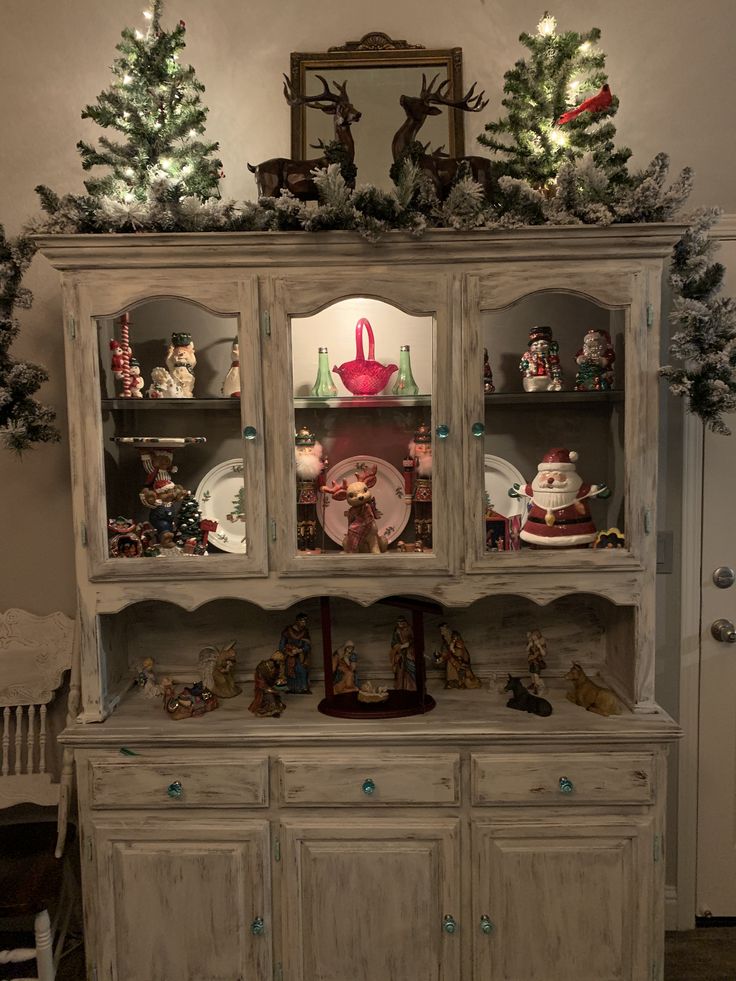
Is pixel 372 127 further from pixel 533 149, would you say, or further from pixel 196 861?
pixel 196 861

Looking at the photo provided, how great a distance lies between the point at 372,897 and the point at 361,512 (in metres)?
1.04

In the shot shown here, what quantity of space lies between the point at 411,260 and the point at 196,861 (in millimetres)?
1720

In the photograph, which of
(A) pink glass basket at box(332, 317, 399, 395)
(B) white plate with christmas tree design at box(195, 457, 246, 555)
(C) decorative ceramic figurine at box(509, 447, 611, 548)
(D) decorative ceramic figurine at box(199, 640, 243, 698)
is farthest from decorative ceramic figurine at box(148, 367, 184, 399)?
(C) decorative ceramic figurine at box(509, 447, 611, 548)

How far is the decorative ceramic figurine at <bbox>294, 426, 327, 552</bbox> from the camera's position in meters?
2.10

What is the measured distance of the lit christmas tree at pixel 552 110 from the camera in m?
2.08

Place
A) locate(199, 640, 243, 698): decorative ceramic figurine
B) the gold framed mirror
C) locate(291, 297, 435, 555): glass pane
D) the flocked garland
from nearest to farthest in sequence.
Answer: the flocked garland < locate(291, 297, 435, 555): glass pane < locate(199, 640, 243, 698): decorative ceramic figurine < the gold framed mirror

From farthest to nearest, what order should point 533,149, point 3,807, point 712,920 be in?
1. point 712,920
2. point 3,807
3. point 533,149

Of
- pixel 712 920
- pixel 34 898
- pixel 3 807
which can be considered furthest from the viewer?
pixel 712 920

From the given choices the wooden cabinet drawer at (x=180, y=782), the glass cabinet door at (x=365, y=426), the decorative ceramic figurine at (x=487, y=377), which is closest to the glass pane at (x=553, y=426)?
the decorative ceramic figurine at (x=487, y=377)

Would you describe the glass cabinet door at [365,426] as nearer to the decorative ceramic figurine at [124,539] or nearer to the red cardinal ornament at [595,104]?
the decorative ceramic figurine at [124,539]

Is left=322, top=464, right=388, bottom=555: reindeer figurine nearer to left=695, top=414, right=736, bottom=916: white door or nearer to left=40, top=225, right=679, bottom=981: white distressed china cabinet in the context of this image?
left=40, top=225, right=679, bottom=981: white distressed china cabinet

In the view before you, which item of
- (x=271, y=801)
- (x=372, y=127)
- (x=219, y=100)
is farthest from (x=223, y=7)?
(x=271, y=801)

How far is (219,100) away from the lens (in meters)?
2.42

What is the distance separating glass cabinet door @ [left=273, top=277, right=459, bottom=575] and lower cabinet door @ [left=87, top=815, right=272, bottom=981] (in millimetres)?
780
